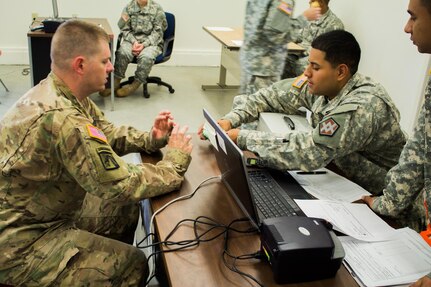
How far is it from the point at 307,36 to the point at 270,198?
3.37m

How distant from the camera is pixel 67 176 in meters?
1.33

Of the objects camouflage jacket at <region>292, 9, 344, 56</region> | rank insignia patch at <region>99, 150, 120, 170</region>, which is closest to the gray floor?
camouflage jacket at <region>292, 9, 344, 56</region>

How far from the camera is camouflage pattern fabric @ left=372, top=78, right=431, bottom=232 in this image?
1.33 metres

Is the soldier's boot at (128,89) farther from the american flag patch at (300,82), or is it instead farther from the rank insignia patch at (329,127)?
the rank insignia patch at (329,127)

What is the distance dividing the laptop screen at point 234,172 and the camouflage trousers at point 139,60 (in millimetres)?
3220

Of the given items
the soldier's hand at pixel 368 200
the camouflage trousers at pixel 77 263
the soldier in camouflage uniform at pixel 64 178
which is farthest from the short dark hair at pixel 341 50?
the camouflage trousers at pixel 77 263

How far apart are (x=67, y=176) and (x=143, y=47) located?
3533 millimetres

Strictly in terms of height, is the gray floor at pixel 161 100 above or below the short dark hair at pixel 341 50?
below

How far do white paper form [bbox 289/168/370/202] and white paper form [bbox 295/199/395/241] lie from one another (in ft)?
0.19

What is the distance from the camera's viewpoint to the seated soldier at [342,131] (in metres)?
1.54

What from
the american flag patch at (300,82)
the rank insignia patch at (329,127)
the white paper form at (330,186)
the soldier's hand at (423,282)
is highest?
the american flag patch at (300,82)

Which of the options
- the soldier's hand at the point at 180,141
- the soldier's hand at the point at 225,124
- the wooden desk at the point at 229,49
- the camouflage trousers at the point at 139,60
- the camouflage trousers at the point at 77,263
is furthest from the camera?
the camouflage trousers at the point at 139,60

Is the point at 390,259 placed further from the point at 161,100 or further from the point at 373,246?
the point at 161,100

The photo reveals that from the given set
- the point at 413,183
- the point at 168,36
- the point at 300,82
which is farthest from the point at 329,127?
the point at 168,36
